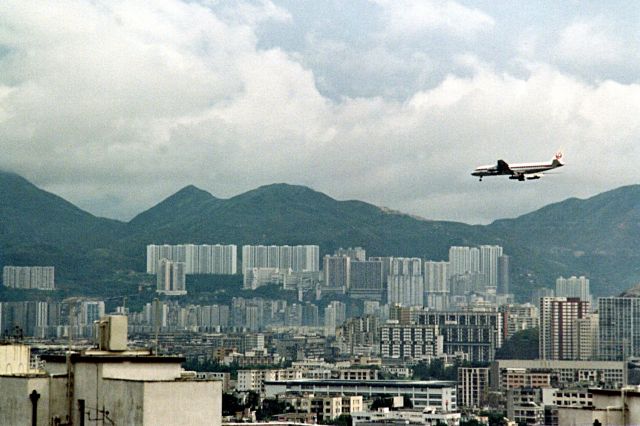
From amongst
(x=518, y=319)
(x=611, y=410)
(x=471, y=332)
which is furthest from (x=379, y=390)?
(x=611, y=410)

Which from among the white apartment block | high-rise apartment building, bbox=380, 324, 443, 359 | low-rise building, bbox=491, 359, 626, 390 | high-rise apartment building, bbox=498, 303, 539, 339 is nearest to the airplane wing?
the white apartment block

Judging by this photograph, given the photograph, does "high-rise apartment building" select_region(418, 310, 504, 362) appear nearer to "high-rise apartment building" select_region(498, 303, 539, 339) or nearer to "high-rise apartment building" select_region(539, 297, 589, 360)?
"high-rise apartment building" select_region(498, 303, 539, 339)

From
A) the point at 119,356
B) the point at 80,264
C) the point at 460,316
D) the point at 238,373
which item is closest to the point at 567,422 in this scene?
the point at 119,356

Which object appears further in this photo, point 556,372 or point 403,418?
point 556,372

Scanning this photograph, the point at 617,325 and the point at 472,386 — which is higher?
the point at 617,325

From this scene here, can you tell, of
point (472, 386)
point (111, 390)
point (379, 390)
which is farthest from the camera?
point (472, 386)

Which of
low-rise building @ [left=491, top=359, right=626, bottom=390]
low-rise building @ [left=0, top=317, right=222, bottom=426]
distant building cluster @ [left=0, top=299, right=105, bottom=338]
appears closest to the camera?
low-rise building @ [left=0, top=317, right=222, bottom=426]

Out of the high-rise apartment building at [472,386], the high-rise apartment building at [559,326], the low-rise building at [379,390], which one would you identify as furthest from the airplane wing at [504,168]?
the high-rise apartment building at [559,326]

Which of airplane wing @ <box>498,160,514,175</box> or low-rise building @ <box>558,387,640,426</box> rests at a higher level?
airplane wing @ <box>498,160,514,175</box>

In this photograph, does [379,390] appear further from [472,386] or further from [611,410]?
[611,410]
